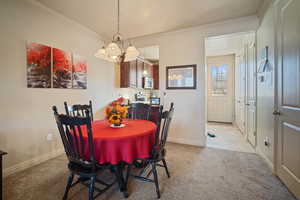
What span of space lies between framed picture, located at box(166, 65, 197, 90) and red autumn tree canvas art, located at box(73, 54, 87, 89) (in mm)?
1923

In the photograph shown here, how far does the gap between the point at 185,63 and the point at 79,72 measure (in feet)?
7.77

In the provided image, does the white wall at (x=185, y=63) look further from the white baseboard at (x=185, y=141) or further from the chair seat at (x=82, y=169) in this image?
the chair seat at (x=82, y=169)

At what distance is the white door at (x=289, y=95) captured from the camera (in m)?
1.46

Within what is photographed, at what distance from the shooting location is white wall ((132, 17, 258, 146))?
3.11 meters

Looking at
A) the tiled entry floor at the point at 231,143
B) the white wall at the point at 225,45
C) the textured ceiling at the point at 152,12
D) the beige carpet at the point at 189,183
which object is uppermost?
the white wall at the point at 225,45

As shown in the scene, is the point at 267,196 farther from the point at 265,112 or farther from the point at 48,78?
the point at 48,78

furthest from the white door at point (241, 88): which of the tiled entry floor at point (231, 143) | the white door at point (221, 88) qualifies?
the white door at point (221, 88)

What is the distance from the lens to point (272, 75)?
2031 mm

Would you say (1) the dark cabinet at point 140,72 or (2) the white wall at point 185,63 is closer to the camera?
(2) the white wall at point 185,63

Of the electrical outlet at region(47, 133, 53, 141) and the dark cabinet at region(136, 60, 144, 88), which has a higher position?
the dark cabinet at region(136, 60, 144, 88)

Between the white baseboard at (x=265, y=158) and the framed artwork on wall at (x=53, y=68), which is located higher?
the framed artwork on wall at (x=53, y=68)

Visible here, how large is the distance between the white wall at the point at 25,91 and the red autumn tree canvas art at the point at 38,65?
68 mm

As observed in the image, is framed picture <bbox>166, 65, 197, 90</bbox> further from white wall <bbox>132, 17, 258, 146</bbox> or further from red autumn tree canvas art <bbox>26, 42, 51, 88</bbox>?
red autumn tree canvas art <bbox>26, 42, 51, 88</bbox>

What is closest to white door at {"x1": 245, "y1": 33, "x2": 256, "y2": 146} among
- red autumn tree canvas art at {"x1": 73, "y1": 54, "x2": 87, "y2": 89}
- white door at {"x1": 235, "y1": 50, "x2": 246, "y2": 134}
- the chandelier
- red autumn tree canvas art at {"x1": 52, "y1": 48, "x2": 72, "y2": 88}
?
white door at {"x1": 235, "y1": 50, "x2": 246, "y2": 134}
